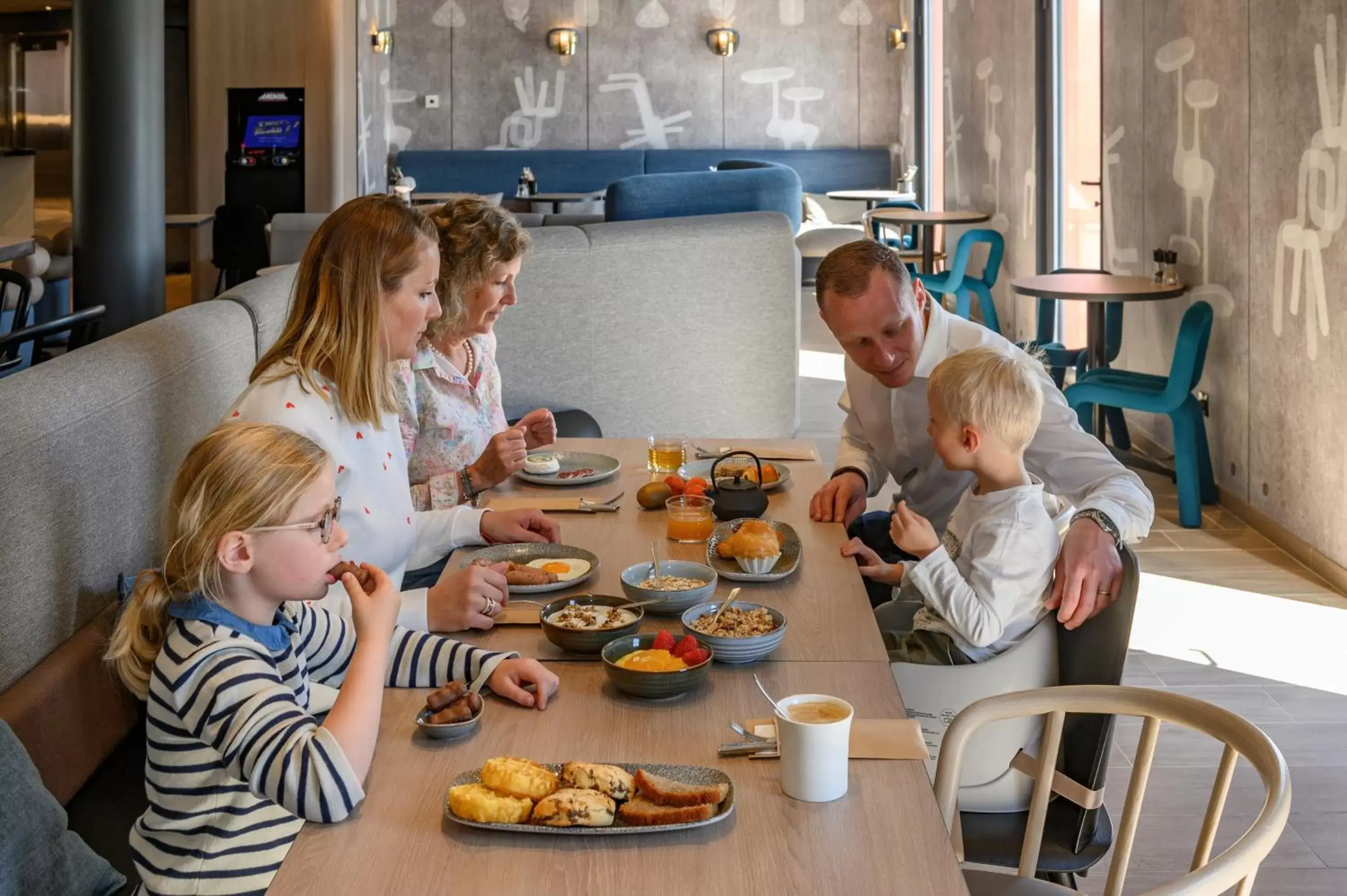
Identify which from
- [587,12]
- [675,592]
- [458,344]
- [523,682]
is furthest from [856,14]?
[523,682]

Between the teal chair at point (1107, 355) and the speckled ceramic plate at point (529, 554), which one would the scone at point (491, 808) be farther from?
the teal chair at point (1107, 355)

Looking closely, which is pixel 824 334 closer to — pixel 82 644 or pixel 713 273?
pixel 713 273

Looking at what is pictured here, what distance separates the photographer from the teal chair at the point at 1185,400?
5.06 metres

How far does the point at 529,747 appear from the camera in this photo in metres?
1.39

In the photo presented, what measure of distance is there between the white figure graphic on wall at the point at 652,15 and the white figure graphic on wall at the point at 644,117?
0.50 metres

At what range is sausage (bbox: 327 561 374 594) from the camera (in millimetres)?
1499

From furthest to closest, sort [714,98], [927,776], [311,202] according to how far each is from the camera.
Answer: [714,98], [311,202], [927,776]

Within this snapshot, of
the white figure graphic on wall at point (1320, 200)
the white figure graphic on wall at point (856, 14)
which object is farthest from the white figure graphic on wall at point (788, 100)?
the white figure graphic on wall at point (1320, 200)

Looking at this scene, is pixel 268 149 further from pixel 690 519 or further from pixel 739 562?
pixel 739 562

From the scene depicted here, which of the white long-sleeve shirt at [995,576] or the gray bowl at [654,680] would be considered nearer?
the gray bowl at [654,680]

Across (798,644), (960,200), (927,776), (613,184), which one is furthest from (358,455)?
(960,200)

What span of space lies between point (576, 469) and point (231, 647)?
53.7 inches

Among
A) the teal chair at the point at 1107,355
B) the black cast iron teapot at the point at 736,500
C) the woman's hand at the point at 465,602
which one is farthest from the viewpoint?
the teal chair at the point at 1107,355

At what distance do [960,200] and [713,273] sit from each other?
242 inches
